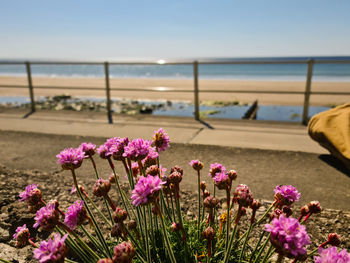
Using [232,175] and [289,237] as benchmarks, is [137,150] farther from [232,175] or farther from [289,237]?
[289,237]

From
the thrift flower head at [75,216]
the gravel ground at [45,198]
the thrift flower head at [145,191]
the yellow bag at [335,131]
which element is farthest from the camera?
the yellow bag at [335,131]

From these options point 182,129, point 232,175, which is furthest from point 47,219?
point 182,129

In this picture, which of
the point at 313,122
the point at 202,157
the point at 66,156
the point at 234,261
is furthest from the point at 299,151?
the point at 66,156

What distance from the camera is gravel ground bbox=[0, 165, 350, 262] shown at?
76.4 inches

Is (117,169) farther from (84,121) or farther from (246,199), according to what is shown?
(84,121)

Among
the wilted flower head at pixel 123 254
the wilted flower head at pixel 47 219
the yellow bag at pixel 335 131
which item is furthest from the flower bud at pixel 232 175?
the yellow bag at pixel 335 131

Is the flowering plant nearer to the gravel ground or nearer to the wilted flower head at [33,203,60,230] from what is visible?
the wilted flower head at [33,203,60,230]

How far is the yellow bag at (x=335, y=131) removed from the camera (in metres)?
3.17

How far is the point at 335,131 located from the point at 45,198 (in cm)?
306

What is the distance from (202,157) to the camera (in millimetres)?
3609

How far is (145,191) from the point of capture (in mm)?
963

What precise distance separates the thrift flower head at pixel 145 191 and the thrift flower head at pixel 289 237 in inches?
14.4

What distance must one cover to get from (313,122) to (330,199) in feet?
4.72

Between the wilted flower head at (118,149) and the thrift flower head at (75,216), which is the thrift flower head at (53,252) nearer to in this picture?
the thrift flower head at (75,216)
